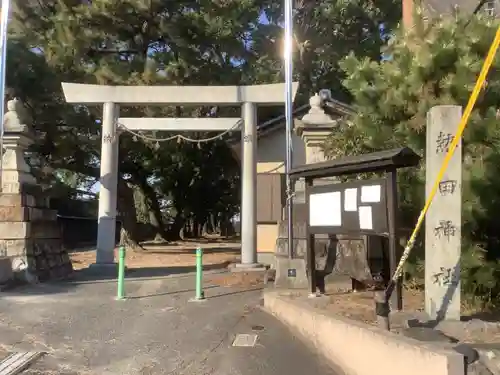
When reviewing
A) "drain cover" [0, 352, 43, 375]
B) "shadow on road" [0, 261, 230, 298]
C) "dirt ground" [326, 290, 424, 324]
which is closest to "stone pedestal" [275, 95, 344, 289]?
"dirt ground" [326, 290, 424, 324]

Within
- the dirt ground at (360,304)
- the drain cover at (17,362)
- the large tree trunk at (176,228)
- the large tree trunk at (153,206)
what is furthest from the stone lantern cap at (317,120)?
the large tree trunk at (176,228)

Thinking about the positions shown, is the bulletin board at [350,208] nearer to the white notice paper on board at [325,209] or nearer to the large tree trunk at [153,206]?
the white notice paper on board at [325,209]

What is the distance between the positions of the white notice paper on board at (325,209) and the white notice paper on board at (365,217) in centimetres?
50

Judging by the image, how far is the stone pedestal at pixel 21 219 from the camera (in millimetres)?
10461

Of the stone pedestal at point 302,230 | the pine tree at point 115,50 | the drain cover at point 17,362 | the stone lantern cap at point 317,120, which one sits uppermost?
the pine tree at point 115,50

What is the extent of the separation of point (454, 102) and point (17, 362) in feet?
19.3

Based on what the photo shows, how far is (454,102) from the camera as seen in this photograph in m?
6.54

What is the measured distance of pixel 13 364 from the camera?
5.61 meters

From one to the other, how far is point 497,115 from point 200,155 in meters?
19.9

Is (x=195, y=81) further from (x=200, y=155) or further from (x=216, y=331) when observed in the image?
(x=216, y=331)

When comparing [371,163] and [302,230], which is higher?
[371,163]

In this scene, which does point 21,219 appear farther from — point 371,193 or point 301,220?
point 371,193

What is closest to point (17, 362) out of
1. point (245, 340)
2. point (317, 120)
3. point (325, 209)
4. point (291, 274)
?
point (245, 340)

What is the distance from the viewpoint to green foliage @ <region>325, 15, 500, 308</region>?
615 centimetres
